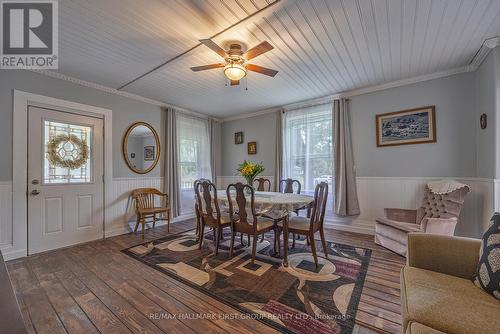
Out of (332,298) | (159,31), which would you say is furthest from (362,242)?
(159,31)

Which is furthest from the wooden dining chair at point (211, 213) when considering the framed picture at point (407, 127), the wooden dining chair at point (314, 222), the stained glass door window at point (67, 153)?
the framed picture at point (407, 127)

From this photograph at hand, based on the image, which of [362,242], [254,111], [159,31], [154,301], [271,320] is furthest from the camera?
[254,111]

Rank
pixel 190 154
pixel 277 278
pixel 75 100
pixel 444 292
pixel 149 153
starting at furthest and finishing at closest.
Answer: pixel 190 154, pixel 149 153, pixel 75 100, pixel 277 278, pixel 444 292

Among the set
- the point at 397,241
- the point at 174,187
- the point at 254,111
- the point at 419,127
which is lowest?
the point at 397,241

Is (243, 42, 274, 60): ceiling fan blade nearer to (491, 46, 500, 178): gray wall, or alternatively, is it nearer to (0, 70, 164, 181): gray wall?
(491, 46, 500, 178): gray wall

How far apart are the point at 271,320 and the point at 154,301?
3.29ft

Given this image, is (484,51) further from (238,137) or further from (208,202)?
(238,137)

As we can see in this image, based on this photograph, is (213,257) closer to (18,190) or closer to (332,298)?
(332,298)

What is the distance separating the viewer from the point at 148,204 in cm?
407

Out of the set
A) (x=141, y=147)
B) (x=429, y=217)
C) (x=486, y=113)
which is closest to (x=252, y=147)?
(x=141, y=147)

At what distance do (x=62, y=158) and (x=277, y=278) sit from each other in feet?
11.4

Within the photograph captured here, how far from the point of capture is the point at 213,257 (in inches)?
108

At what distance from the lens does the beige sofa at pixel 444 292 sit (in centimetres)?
95

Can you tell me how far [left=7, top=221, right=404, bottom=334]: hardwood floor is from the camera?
1.55 metres
